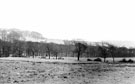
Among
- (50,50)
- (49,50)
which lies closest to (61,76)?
(49,50)

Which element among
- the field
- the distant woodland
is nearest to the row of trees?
the distant woodland

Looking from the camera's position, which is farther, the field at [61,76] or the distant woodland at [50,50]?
the distant woodland at [50,50]

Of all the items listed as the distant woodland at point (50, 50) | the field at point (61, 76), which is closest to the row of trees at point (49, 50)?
the distant woodland at point (50, 50)

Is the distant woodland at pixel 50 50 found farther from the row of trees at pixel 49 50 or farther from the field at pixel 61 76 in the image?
the field at pixel 61 76

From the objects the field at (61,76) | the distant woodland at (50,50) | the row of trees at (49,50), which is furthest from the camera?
the distant woodland at (50,50)

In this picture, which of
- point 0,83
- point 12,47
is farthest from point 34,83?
point 12,47

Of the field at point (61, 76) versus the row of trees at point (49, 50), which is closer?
the field at point (61, 76)

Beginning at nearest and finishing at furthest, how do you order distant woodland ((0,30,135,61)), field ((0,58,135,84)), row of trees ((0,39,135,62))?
field ((0,58,135,84))
row of trees ((0,39,135,62))
distant woodland ((0,30,135,61))

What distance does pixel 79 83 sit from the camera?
16047 millimetres

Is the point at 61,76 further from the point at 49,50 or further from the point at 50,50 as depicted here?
the point at 50,50

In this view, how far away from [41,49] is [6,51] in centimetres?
3313

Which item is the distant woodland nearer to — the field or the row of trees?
the row of trees

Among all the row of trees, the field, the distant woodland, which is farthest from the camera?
the distant woodland

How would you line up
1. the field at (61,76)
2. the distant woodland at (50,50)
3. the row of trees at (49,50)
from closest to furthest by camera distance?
the field at (61,76)
the row of trees at (49,50)
the distant woodland at (50,50)
